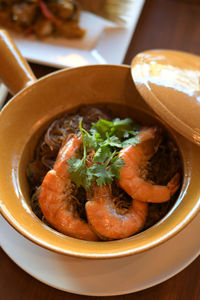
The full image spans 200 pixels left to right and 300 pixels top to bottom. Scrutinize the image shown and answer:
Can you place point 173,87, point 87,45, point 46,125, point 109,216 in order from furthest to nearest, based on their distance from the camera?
point 87,45, point 46,125, point 173,87, point 109,216

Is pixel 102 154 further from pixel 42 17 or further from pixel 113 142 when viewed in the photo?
pixel 42 17

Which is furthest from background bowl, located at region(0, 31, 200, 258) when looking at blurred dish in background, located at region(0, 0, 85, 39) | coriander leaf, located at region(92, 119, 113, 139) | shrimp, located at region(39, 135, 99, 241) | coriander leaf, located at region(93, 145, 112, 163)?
blurred dish in background, located at region(0, 0, 85, 39)

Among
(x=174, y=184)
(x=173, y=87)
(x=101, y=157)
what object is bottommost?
(x=174, y=184)

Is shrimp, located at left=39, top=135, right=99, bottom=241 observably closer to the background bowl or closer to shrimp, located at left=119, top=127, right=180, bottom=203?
the background bowl

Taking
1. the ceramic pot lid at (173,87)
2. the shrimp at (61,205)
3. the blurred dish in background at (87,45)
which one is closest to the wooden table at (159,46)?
the blurred dish in background at (87,45)

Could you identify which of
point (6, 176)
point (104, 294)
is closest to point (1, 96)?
point (6, 176)

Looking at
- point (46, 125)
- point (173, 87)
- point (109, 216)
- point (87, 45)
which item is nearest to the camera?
point (109, 216)

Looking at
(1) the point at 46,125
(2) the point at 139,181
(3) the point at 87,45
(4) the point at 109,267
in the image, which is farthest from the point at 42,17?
(4) the point at 109,267

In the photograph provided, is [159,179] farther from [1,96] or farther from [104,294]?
[1,96]
